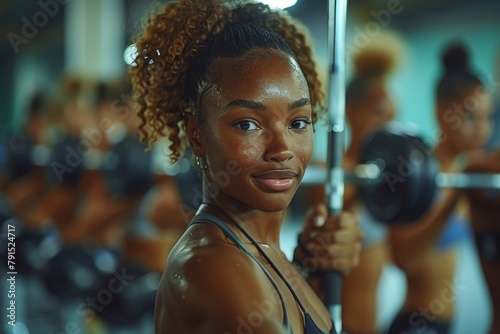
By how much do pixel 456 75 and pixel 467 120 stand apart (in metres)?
0.19

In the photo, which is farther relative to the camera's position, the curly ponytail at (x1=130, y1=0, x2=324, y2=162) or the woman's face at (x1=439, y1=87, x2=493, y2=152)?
the woman's face at (x1=439, y1=87, x2=493, y2=152)

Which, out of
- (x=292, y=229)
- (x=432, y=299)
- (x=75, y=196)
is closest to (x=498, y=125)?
(x=292, y=229)

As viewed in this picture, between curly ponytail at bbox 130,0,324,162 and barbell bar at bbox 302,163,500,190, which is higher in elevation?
curly ponytail at bbox 130,0,324,162

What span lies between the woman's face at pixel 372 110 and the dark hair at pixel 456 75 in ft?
1.24

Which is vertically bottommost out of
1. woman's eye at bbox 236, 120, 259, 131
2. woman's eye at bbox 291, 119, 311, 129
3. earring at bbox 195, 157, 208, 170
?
earring at bbox 195, 157, 208, 170

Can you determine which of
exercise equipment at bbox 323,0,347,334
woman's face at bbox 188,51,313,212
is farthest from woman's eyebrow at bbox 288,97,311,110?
exercise equipment at bbox 323,0,347,334

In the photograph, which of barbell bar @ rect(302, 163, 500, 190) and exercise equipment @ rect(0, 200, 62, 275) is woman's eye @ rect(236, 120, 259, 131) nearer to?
barbell bar @ rect(302, 163, 500, 190)

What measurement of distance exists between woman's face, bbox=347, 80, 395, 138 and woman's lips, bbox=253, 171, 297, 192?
7.55ft

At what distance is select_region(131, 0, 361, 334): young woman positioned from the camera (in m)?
0.74

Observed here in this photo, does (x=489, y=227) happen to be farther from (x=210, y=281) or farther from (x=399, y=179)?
(x=210, y=281)

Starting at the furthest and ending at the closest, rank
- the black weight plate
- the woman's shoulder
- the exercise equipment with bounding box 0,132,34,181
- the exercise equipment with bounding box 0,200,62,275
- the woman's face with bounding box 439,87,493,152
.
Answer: the exercise equipment with bounding box 0,132,34,181 < the exercise equipment with bounding box 0,200,62,275 < the woman's face with bounding box 439,87,493,152 < the black weight plate < the woman's shoulder

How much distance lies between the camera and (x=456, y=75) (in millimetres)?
2697

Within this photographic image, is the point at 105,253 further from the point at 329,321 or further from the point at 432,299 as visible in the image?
the point at 329,321

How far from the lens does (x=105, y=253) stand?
2.88m
